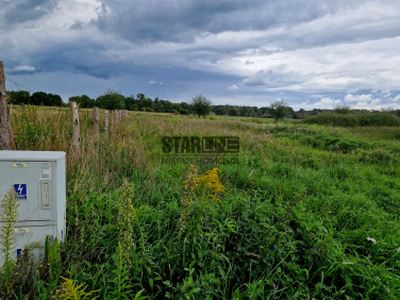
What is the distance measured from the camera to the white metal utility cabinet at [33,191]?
2135mm

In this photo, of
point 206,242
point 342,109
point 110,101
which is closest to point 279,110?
point 342,109

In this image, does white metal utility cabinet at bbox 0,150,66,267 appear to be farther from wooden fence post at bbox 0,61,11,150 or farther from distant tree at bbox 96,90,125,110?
distant tree at bbox 96,90,125,110

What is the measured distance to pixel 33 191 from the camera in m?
2.17

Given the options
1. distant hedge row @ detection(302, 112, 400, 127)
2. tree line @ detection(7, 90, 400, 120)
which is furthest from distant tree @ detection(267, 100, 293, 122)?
distant hedge row @ detection(302, 112, 400, 127)

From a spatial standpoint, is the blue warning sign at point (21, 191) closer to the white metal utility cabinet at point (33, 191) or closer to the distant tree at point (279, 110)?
the white metal utility cabinet at point (33, 191)

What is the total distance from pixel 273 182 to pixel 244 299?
9.50 feet

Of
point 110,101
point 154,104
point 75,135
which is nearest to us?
point 75,135

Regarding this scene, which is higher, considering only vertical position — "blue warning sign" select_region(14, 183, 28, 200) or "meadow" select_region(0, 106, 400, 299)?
"blue warning sign" select_region(14, 183, 28, 200)

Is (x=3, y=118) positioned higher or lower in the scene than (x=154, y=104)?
lower

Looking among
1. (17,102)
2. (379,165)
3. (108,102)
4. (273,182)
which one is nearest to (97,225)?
(273,182)

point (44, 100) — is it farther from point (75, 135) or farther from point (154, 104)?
point (154, 104)

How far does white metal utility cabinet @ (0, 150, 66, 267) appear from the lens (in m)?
2.13

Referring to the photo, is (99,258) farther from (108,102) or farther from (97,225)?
(108,102)

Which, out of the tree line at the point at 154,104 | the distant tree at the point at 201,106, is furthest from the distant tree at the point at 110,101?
the distant tree at the point at 201,106
